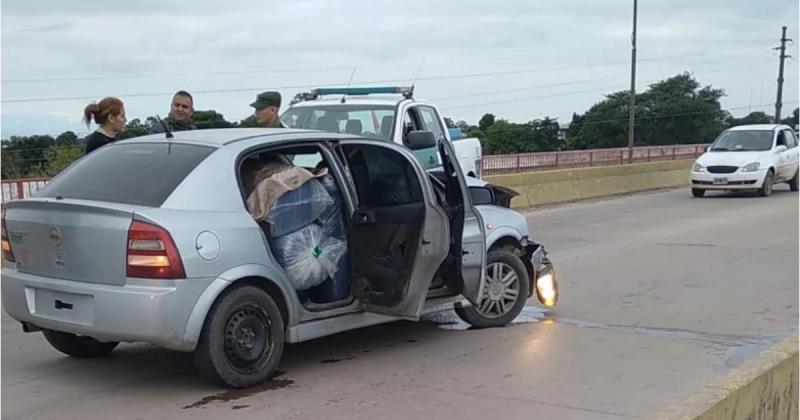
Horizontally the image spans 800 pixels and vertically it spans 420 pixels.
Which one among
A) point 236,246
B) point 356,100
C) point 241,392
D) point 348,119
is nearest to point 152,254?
point 236,246

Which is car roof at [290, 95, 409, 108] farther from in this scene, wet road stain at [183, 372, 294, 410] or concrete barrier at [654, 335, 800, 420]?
concrete barrier at [654, 335, 800, 420]

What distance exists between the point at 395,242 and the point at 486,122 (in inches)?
1857

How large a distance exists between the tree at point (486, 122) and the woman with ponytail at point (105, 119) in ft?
140

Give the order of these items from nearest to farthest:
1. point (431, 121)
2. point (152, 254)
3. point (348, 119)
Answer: point (152, 254) < point (348, 119) < point (431, 121)

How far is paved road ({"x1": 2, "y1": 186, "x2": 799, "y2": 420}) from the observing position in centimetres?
554

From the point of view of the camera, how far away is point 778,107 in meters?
60.4

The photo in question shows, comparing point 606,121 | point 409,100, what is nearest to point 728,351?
point 409,100

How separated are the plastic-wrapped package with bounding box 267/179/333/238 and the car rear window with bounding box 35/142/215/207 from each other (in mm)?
583

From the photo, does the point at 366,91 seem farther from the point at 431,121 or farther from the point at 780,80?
the point at 780,80

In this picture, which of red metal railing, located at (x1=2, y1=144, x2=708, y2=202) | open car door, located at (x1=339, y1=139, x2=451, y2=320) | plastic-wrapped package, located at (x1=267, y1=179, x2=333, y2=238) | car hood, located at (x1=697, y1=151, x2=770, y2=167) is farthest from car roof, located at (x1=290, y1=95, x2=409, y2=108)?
car hood, located at (x1=697, y1=151, x2=770, y2=167)

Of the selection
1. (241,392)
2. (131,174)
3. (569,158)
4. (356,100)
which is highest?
(356,100)

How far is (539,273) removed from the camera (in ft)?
26.5

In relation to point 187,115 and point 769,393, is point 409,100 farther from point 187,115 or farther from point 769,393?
point 769,393

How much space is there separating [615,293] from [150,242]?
214 inches
